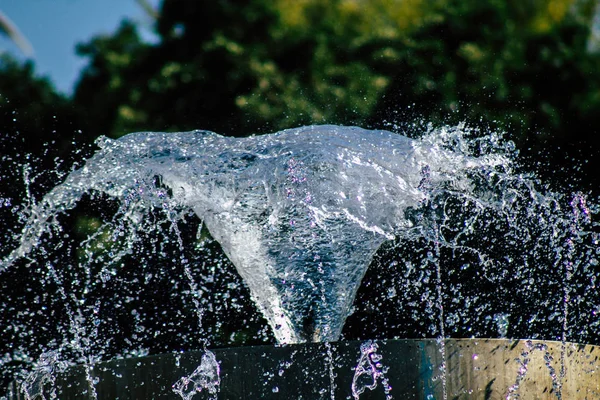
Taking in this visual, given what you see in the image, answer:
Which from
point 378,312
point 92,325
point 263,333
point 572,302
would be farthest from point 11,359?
point 572,302

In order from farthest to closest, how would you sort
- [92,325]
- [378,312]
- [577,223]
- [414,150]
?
[92,325] → [378,312] → [577,223] → [414,150]

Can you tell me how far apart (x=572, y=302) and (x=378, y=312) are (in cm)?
197

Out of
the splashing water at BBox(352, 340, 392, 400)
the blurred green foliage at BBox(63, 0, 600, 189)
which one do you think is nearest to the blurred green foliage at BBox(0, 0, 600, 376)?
the blurred green foliage at BBox(63, 0, 600, 189)

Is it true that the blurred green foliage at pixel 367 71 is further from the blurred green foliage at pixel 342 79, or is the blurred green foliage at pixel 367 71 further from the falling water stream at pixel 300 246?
the falling water stream at pixel 300 246

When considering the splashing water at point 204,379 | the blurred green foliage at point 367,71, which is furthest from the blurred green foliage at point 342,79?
the splashing water at point 204,379

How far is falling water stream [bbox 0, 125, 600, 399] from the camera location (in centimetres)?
452

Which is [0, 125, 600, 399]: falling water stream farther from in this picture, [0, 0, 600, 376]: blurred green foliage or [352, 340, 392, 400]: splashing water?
[0, 0, 600, 376]: blurred green foliage

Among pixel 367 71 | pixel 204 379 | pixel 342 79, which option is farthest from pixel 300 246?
pixel 367 71

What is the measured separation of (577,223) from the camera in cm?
751

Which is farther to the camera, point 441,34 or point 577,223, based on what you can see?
point 441,34

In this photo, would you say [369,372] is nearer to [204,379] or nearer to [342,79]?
[204,379]

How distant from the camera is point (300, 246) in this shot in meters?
4.60

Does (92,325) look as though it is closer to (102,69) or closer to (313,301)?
(313,301)

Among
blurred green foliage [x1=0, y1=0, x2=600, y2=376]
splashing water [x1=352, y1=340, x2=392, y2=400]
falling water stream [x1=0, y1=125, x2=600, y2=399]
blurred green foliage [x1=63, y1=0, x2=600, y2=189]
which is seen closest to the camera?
splashing water [x1=352, y1=340, x2=392, y2=400]
